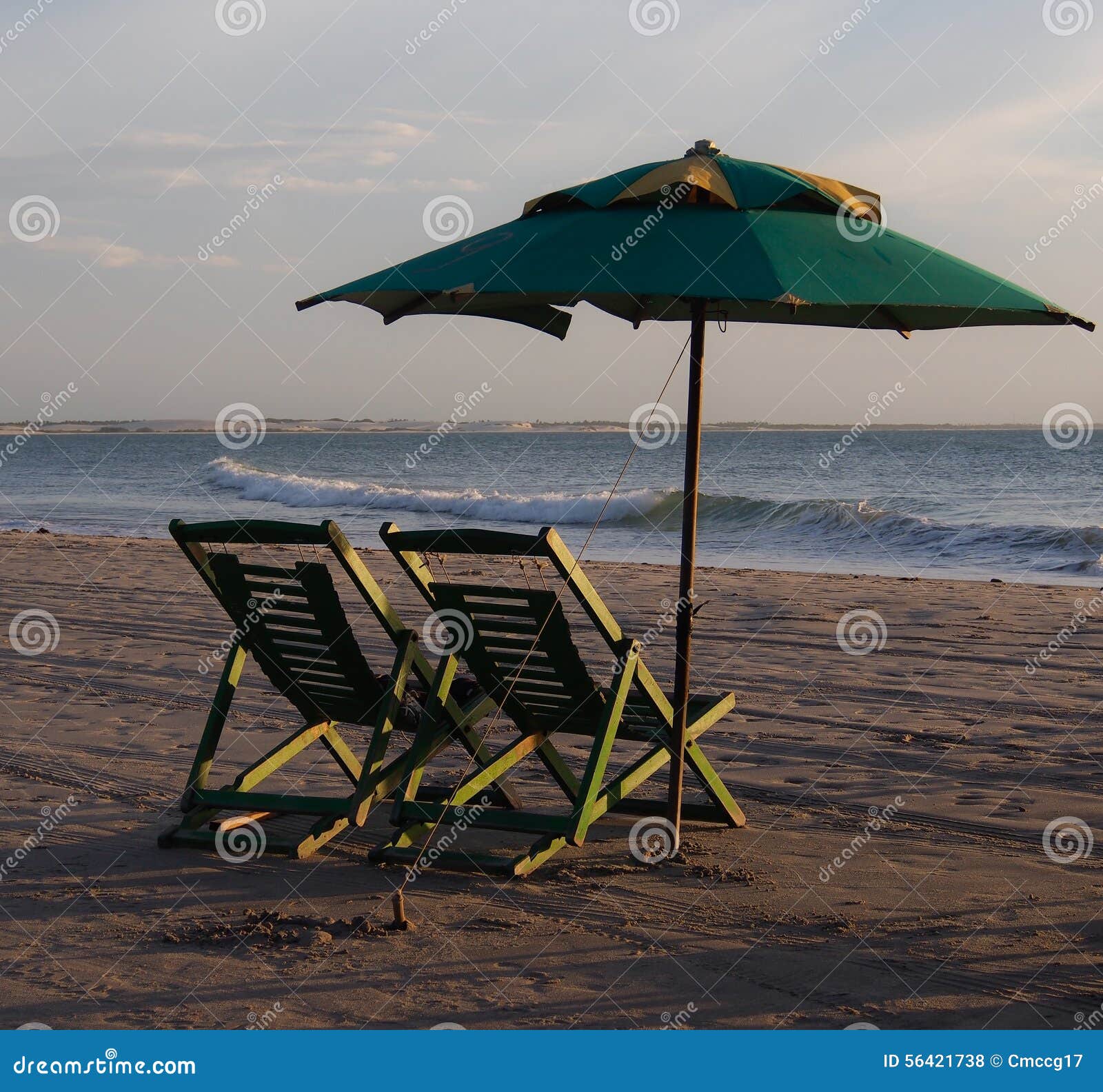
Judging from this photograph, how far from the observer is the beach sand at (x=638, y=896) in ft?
10.4

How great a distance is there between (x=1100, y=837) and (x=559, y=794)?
2.13m

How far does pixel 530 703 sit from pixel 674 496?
72.1ft

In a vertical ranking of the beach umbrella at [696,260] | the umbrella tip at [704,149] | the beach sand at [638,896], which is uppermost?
the umbrella tip at [704,149]

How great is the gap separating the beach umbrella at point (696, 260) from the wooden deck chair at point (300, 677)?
83 centimetres

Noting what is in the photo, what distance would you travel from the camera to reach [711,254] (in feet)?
11.7

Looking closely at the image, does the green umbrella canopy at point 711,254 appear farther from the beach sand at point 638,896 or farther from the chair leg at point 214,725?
the beach sand at point 638,896

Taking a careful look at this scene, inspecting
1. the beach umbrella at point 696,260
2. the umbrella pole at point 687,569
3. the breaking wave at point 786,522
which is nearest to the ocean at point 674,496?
the breaking wave at point 786,522

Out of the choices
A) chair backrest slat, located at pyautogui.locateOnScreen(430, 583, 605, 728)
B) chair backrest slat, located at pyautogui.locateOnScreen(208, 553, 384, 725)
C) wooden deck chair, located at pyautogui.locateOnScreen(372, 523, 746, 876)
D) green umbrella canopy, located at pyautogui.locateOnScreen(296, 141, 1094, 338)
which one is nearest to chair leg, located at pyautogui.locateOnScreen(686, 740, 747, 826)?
wooden deck chair, located at pyautogui.locateOnScreen(372, 523, 746, 876)

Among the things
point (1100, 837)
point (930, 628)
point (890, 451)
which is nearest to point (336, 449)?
point (890, 451)

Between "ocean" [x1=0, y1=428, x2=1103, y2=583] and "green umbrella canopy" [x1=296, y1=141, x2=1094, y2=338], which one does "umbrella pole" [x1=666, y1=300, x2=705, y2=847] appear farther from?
"ocean" [x1=0, y1=428, x2=1103, y2=583]

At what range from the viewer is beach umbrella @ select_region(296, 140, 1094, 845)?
3498 millimetres

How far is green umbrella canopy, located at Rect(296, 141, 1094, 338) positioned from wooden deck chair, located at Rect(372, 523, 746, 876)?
0.83 meters

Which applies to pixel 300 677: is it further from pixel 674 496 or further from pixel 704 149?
pixel 674 496

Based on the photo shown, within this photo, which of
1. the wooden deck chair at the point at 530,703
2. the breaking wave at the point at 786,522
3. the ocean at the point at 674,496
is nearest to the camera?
the wooden deck chair at the point at 530,703
